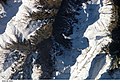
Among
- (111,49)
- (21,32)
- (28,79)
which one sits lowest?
(28,79)

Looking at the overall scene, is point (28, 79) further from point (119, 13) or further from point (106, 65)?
point (119, 13)

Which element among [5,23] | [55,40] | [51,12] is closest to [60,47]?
[55,40]

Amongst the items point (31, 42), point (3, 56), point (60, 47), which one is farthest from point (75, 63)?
point (3, 56)

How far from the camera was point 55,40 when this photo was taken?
2.62m

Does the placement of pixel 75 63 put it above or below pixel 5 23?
below

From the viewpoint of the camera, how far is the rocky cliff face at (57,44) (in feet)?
8.41

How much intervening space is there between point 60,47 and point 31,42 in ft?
0.67

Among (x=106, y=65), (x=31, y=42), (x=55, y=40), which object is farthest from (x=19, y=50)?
(x=106, y=65)

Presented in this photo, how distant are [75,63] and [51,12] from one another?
0.39 m

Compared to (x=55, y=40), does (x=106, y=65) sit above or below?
below

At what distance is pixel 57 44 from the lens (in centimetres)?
261

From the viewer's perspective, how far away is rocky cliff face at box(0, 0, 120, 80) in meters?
2.56

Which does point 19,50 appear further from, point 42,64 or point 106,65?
point 106,65

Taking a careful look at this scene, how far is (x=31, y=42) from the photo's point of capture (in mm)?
2588
